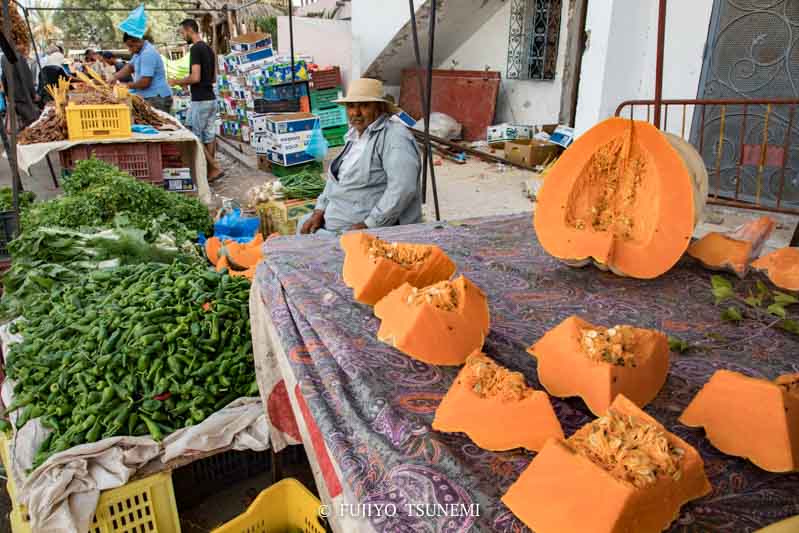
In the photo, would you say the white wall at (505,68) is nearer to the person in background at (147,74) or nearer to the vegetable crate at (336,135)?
the vegetable crate at (336,135)

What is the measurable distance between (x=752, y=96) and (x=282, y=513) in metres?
5.09

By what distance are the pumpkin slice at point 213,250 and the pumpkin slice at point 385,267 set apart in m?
2.03

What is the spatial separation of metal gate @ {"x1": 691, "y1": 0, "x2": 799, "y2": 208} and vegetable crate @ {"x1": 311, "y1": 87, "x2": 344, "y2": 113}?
18.0 ft

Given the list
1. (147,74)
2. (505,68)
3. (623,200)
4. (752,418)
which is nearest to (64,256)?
(623,200)

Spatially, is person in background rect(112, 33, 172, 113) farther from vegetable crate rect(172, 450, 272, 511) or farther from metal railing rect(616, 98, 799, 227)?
vegetable crate rect(172, 450, 272, 511)

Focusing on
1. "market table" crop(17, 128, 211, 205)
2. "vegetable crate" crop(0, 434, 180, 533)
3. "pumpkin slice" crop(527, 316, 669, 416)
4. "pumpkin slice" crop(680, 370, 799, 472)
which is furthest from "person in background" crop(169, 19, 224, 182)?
"pumpkin slice" crop(680, 370, 799, 472)

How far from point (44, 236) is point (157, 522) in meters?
1.83

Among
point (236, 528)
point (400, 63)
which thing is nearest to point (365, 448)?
point (236, 528)

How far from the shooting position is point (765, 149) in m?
4.70

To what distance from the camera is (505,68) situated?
9.20 m

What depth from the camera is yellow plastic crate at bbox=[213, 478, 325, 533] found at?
191 cm

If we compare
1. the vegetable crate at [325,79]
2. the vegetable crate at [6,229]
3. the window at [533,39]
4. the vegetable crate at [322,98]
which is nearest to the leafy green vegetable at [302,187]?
the vegetable crate at [6,229]

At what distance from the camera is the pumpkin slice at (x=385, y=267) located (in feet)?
5.41

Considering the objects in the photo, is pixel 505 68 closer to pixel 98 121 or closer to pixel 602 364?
pixel 98 121
